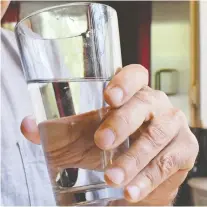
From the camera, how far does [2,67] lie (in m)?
0.77

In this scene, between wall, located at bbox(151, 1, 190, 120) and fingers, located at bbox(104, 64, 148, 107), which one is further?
wall, located at bbox(151, 1, 190, 120)

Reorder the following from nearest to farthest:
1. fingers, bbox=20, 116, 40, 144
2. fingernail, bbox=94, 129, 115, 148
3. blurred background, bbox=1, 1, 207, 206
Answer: fingernail, bbox=94, 129, 115, 148
fingers, bbox=20, 116, 40, 144
blurred background, bbox=1, 1, 207, 206

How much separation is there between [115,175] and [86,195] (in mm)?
31

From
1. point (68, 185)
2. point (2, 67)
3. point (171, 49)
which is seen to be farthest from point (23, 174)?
point (171, 49)

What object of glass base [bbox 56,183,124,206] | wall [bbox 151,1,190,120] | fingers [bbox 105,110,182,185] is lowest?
wall [bbox 151,1,190,120]

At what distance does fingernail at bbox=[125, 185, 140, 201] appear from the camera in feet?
1.18

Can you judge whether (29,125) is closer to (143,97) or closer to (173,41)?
(143,97)

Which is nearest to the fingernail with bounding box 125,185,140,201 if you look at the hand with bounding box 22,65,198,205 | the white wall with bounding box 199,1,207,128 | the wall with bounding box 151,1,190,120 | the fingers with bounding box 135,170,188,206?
the hand with bounding box 22,65,198,205

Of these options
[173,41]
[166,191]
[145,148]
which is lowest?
[173,41]

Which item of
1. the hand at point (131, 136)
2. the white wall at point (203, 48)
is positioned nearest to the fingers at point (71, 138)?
the hand at point (131, 136)

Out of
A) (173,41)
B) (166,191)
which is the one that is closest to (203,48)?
(173,41)

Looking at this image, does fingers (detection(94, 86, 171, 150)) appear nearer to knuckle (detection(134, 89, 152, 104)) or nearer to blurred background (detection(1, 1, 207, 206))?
knuckle (detection(134, 89, 152, 104))

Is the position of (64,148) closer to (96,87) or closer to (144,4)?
(96,87)

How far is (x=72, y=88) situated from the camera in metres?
0.34
